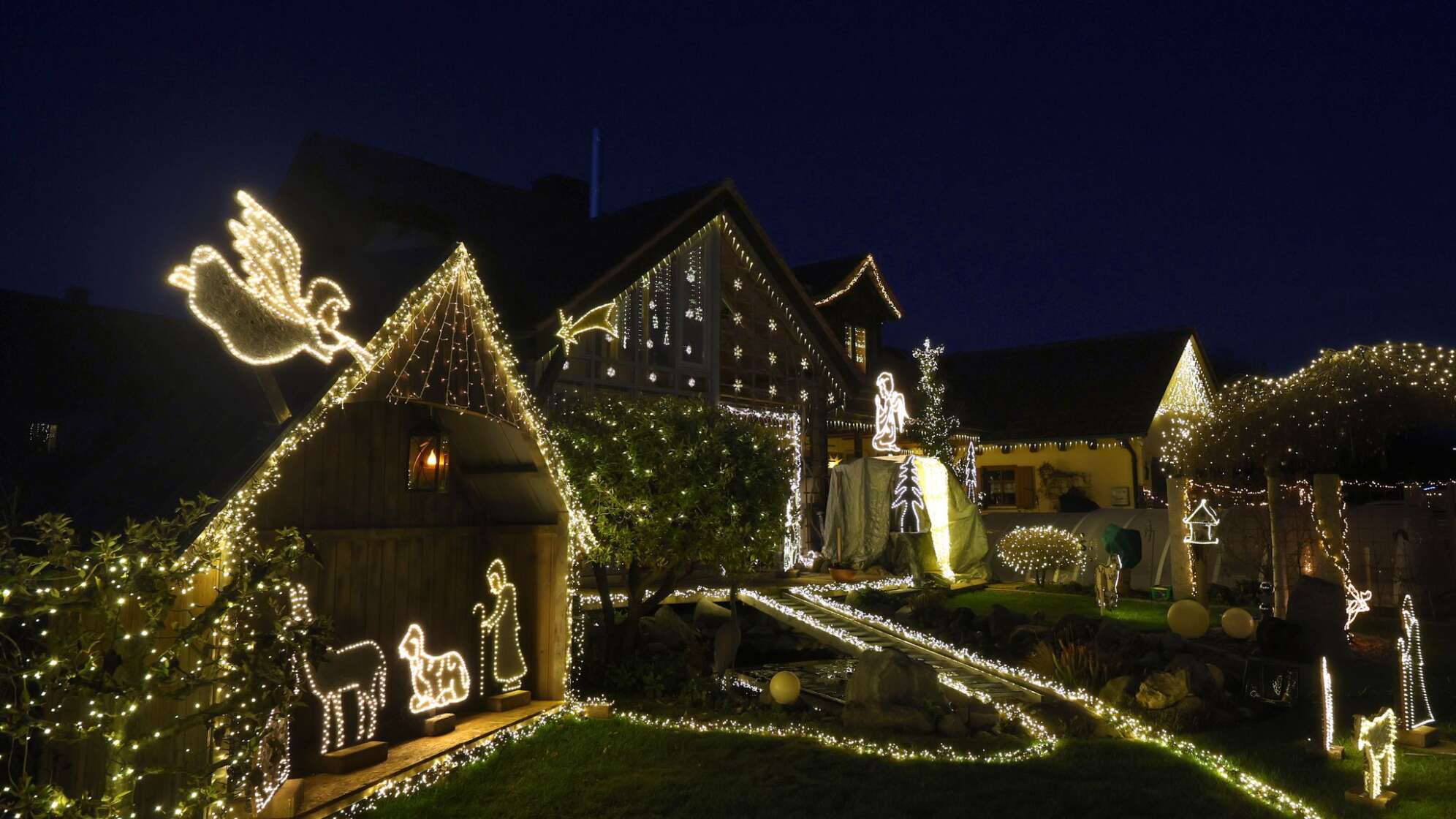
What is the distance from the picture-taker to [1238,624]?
13461mm

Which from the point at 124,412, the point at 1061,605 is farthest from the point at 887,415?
the point at 124,412

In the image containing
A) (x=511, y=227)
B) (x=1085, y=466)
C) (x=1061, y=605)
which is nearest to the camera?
(x=1061, y=605)

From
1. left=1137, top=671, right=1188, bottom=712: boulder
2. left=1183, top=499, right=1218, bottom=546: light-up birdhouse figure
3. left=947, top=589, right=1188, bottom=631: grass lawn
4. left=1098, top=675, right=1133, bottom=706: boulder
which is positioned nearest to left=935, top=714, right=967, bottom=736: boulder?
left=1098, top=675, right=1133, bottom=706: boulder

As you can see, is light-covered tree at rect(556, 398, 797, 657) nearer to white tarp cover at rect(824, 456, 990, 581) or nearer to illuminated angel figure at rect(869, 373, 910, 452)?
white tarp cover at rect(824, 456, 990, 581)

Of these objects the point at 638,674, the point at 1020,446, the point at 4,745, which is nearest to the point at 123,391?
the point at 4,745

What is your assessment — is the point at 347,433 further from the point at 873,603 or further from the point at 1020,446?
the point at 1020,446

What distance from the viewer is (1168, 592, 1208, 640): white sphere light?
1360cm

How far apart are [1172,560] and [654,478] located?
484 inches

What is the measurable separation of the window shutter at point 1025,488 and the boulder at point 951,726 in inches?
902

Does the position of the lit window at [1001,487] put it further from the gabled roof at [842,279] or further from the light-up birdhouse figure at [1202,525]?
the light-up birdhouse figure at [1202,525]

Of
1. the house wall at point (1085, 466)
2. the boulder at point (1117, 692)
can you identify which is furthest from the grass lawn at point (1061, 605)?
the house wall at point (1085, 466)

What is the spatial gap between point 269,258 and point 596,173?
21.8 metres

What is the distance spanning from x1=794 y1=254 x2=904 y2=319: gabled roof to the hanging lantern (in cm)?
1646

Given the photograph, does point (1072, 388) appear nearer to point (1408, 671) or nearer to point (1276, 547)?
point (1276, 547)
